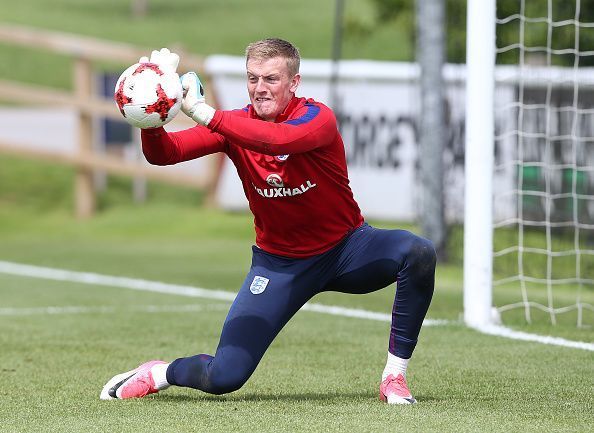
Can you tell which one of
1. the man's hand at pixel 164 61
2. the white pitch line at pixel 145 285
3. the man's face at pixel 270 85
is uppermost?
the man's hand at pixel 164 61

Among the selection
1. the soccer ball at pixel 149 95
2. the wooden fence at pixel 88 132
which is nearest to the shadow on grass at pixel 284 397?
the soccer ball at pixel 149 95

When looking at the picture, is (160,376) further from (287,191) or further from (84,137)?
(84,137)

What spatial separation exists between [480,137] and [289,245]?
286 centimetres

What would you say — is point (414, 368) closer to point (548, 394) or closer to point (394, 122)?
point (548, 394)

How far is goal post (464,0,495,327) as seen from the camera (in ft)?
29.5

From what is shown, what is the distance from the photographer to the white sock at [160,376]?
6.49 metres

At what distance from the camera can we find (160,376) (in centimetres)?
650

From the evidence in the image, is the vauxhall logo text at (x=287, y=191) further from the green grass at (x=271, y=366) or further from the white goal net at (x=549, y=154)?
the white goal net at (x=549, y=154)

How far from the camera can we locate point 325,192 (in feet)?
21.0

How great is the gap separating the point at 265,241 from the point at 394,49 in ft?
98.9

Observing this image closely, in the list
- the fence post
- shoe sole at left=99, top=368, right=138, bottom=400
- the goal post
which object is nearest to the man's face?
shoe sole at left=99, top=368, right=138, bottom=400

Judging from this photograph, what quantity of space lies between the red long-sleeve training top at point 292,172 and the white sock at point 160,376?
30.3 inches

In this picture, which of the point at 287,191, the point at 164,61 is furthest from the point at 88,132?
the point at 164,61

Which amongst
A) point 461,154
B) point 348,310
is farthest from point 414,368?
point 461,154
